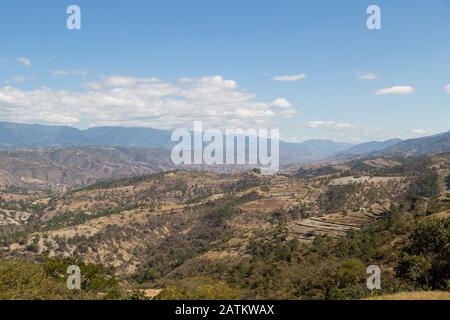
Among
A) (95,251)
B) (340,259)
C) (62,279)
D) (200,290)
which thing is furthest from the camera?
(95,251)

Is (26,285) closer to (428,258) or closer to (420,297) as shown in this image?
(420,297)

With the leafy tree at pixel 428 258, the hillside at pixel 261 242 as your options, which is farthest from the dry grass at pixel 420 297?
the hillside at pixel 261 242

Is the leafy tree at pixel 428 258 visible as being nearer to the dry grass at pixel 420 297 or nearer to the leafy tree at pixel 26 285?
the dry grass at pixel 420 297

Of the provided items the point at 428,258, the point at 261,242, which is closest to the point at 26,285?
the point at 428,258

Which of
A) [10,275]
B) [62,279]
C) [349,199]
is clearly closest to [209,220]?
[349,199]

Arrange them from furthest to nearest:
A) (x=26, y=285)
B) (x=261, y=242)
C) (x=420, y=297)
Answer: (x=261, y=242) < (x=26, y=285) < (x=420, y=297)

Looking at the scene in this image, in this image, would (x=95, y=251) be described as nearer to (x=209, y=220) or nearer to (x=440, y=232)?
(x=209, y=220)

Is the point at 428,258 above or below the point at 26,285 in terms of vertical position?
above

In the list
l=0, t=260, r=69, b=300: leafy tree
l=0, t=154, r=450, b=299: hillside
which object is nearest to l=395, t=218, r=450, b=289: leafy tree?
l=0, t=154, r=450, b=299: hillside

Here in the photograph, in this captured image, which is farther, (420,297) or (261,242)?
(261,242)

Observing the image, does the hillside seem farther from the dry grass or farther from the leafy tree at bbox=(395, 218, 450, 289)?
the dry grass
